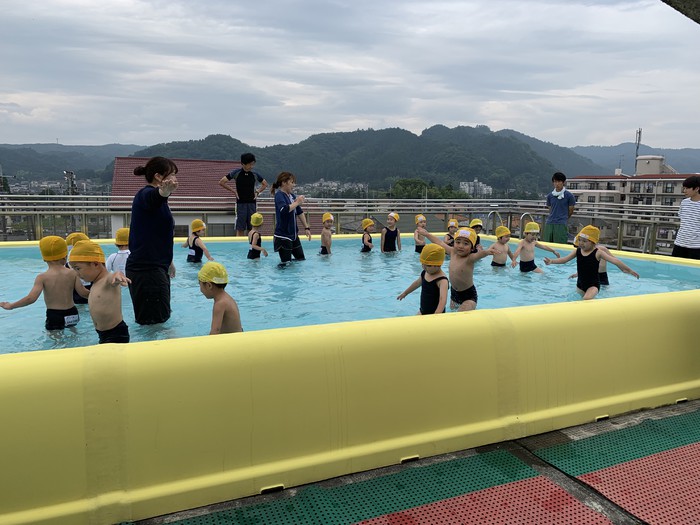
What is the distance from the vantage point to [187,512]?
2.46 m

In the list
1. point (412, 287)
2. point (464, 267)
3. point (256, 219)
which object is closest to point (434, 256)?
point (412, 287)

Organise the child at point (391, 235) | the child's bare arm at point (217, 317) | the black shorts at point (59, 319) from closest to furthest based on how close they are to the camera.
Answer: the child's bare arm at point (217, 317)
the black shorts at point (59, 319)
the child at point (391, 235)

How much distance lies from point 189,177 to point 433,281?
29347mm

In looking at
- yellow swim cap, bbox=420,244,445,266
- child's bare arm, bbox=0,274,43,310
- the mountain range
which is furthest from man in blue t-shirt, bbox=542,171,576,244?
the mountain range

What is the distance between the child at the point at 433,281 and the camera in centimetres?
498

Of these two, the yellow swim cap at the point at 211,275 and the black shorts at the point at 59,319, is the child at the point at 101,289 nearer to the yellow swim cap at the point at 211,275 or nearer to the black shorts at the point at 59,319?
the yellow swim cap at the point at 211,275

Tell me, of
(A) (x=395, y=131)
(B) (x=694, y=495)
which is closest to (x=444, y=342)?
(B) (x=694, y=495)

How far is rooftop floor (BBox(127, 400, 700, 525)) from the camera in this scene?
2.37m

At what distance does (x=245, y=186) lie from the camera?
11203mm

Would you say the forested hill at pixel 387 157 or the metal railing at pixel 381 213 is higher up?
the forested hill at pixel 387 157

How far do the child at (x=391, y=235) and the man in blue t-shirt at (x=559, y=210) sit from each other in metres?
3.44

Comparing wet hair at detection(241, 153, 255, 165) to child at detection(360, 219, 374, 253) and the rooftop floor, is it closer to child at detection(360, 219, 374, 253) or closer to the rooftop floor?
child at detection(360, 219, 374, 253)

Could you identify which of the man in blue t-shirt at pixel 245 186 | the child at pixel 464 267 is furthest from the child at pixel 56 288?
the man in blue t-shirt at pixel 245 186

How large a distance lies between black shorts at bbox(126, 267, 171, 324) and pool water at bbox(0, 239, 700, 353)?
6.5 inches
